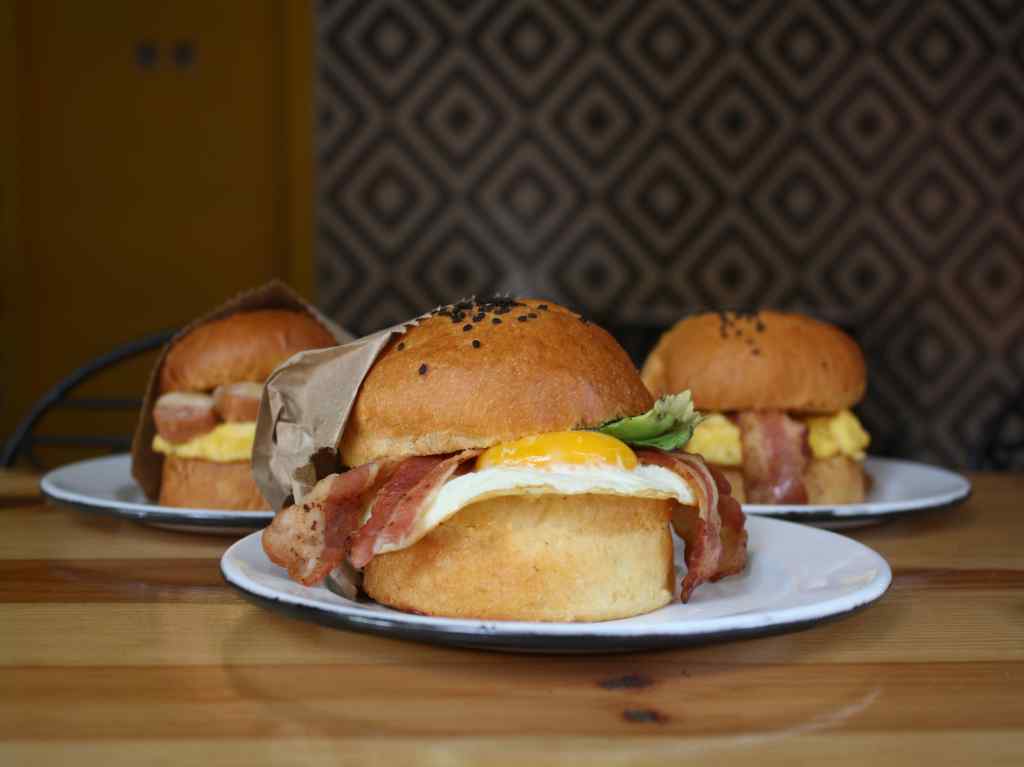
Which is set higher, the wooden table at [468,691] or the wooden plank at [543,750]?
the wooden plank at [543,750]

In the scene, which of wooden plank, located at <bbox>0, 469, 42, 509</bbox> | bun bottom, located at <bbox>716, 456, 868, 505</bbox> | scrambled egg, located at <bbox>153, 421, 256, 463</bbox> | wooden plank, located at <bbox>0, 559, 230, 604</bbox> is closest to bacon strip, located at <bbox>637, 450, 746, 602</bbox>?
wooden plank, located at <bbox>0, 559, 230, 604</bbox>

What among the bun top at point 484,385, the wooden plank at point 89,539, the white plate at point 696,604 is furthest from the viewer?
the wooden plank at point 89,539

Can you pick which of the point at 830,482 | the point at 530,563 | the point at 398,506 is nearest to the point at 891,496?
the point at 830,482

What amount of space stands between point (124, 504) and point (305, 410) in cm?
45

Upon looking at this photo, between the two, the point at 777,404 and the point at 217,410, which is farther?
the point at 777,404

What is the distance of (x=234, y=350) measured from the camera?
1907 mm

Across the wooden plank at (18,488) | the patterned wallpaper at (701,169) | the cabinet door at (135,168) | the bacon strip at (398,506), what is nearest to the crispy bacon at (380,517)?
the bacon strip at (398,506)

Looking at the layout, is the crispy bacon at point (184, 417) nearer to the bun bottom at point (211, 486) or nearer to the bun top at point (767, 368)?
the bun bottom at point (211, 486)

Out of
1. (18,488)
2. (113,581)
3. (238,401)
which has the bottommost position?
(18,488)

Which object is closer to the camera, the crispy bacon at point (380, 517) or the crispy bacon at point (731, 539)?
the crispy bacon at point (380, 517)

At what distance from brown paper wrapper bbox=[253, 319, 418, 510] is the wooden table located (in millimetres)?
170

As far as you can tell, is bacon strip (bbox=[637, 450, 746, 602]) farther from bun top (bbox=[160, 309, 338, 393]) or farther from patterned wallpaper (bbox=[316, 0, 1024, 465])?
patterned wallpaper (bbox=[316, 0, 1024, 465])

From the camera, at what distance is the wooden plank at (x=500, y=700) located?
2.64 ft

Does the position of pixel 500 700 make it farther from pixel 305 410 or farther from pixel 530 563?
pixel 305 410
